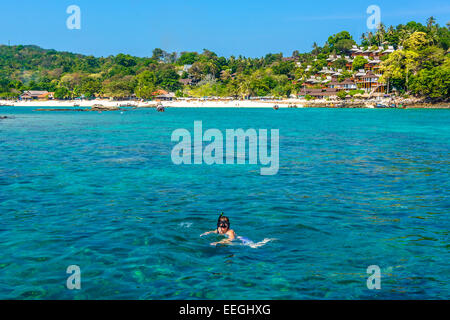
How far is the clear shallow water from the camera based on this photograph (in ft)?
36.2

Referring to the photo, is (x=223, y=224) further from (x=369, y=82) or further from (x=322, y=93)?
(x=322, y=93)

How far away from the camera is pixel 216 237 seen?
47.7 feet

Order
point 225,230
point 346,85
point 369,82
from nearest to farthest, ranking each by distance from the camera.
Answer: point 225,230 → point 369,82 → point 346,85

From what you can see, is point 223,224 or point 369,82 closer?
point 223,224

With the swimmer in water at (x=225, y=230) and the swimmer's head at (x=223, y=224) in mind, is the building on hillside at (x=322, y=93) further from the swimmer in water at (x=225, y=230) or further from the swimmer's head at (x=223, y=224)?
the swimmer's head at (x=223, y=224)

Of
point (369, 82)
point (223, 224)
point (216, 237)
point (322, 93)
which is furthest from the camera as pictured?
point (322, 93)

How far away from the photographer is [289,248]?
13.7 metres

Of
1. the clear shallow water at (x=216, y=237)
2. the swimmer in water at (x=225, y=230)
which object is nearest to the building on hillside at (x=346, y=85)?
the clear shallow water at (x=216, y=237)

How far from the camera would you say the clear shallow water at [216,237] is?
1105 cm

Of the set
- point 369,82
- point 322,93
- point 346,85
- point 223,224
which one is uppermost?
point 369,82

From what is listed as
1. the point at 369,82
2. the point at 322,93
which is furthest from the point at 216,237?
the point at 322,93

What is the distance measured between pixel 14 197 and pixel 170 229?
9.36 metres

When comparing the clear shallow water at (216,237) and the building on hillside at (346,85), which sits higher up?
the building on hillside at (346,85)
